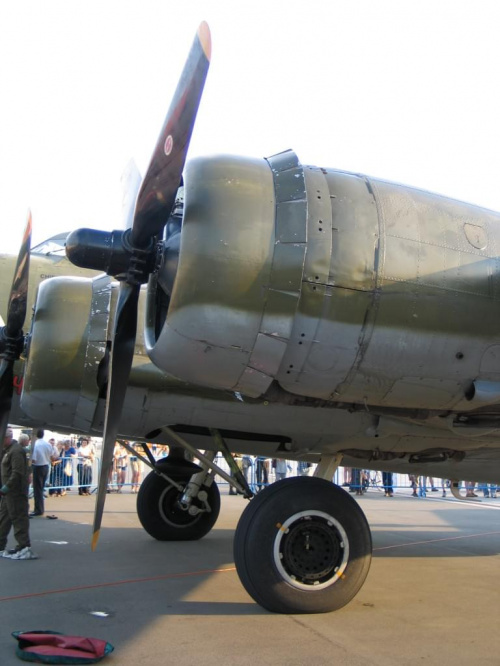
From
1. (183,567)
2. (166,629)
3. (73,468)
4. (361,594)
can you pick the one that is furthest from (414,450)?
(73,468)

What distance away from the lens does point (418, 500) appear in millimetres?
20250

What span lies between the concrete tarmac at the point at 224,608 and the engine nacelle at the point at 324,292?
175 centimetres

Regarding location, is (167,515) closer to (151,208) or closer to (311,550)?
(311,550)

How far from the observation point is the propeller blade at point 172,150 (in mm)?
4281

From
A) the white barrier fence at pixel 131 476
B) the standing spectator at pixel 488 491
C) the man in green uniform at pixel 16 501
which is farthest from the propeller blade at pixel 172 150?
the standing spectator at pixel 488 491

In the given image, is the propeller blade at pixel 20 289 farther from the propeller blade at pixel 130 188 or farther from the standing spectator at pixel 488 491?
the standing spectator at pixel 488 491

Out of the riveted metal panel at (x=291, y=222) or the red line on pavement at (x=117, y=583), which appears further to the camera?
the red line on pavement at (x=117, y=583)

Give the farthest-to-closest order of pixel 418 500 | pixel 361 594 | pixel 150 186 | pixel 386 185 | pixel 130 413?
pixel 418 500, pixel 130 413, pixel 361 594, pixel 386 185, pixel 150 186

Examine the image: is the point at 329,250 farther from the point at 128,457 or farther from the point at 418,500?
the point at 128,457

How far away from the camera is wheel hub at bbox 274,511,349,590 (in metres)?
5.10

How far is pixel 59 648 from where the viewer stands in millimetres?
3975

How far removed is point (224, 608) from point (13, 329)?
391 centimetres

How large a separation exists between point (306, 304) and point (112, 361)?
1682 mm

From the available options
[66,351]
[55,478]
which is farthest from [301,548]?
[55,478]
